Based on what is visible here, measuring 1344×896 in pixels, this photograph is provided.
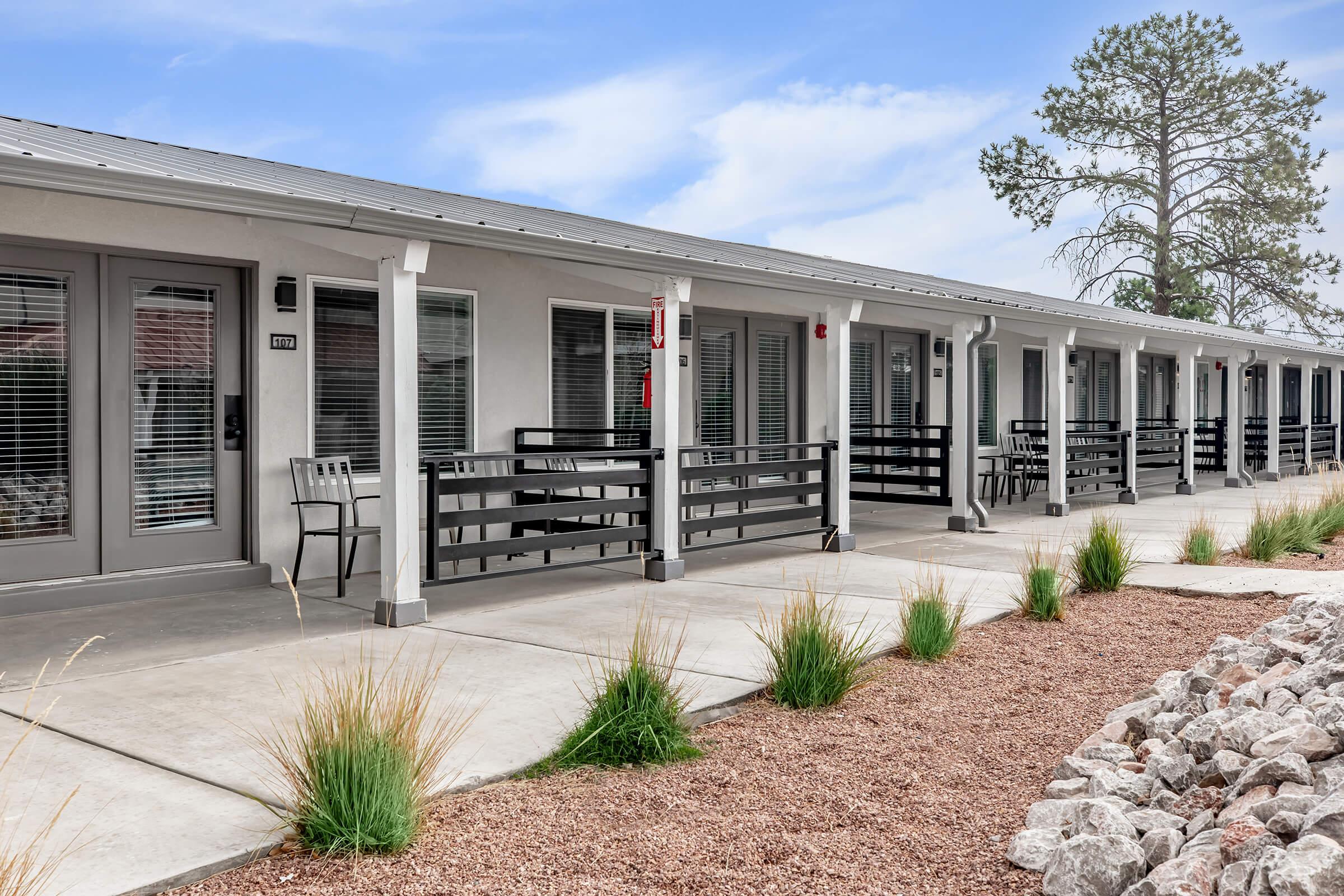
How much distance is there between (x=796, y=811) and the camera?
320 cm

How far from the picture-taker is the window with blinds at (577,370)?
9.19 m

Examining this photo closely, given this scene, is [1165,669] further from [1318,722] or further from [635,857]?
[635,857]

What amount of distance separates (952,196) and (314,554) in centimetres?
3125

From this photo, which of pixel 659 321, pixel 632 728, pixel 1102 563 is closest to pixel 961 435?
pixel 1102 563

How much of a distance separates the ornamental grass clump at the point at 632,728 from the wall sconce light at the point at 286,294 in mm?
4497

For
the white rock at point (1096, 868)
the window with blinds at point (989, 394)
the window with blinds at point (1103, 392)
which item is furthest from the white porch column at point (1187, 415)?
the white rock at point (1096, 868)

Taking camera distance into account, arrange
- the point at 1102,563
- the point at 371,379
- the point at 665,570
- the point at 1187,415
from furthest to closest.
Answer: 1. the point at 1187,415
2. the point at 371,379
3. the point at 665,570
4. the point at 1102,563

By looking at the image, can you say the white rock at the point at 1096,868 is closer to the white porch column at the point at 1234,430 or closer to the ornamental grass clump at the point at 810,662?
the ornamental grass clump at the point at 810,662

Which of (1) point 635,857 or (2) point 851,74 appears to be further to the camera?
(2) point 851,74

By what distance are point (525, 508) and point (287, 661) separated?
6.86 ft

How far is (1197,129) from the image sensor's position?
27.6 metres

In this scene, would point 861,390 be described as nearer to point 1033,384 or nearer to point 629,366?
point 629,366

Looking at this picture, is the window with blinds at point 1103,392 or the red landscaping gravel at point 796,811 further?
the window with blinds at point 1103,392

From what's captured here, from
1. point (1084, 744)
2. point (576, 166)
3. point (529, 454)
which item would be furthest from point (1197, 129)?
point (1084, 744)
